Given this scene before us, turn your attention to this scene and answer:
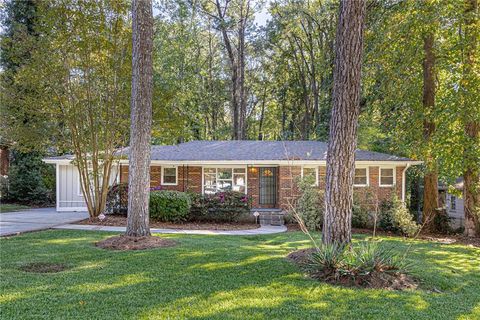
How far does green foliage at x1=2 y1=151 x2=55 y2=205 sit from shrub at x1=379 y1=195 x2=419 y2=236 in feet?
55.1

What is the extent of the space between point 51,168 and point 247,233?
14.2 meters

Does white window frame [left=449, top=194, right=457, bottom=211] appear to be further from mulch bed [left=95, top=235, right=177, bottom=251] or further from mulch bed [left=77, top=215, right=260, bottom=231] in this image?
mulch bed [left=95, top=235, right=177, bottom=251]

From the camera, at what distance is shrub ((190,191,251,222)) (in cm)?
1362

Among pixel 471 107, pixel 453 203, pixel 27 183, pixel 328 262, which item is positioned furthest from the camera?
pixel 453 203

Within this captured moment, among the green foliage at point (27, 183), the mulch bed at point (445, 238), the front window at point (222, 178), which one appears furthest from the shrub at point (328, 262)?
the green foliage at point (27, 183)

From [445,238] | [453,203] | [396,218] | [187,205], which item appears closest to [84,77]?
[187,205]

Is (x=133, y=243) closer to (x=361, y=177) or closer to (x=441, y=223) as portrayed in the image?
(x=361, y=177)

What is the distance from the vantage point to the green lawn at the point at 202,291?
3975 mm

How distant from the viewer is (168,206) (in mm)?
12906

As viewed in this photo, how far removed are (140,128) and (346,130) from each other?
460cm

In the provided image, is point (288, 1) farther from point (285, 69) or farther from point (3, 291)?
point (3, 291)

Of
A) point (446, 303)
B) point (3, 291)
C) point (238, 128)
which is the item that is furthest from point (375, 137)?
point (3, 291)

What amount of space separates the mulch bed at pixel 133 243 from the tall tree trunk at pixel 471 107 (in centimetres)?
983

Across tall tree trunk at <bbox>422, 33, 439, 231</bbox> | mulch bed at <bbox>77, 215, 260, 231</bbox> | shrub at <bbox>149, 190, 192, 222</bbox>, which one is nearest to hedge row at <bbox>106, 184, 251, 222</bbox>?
shrub at <bbox>149, 190, 192, 222</bbox>
